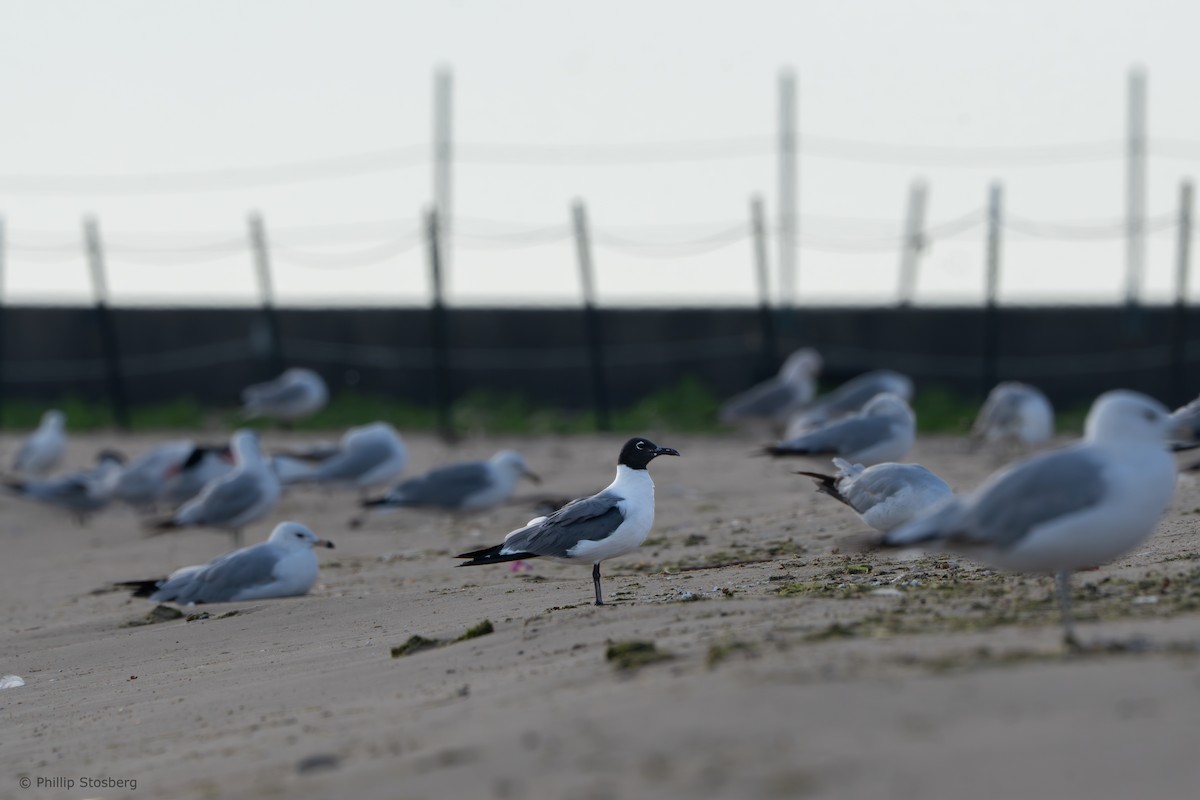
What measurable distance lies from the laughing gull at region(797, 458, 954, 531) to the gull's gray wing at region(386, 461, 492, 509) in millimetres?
3884

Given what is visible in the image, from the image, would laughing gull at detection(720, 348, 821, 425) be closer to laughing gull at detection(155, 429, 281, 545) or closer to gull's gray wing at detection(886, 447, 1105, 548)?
laughing gull at detection(155, 429, 281, 545)

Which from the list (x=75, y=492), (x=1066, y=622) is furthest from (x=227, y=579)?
(x=75, y=492)

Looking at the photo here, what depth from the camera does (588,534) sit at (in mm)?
7066

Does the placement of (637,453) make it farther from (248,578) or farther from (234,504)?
(234,504)

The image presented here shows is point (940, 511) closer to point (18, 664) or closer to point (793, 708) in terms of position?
point (793, 708)

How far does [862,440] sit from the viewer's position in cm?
994

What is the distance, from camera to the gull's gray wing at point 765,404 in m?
14.7

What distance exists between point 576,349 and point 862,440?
8.16 meters

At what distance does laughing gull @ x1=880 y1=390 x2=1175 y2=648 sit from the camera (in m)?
4.61

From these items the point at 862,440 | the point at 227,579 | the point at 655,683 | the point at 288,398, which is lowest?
the point at 288,398

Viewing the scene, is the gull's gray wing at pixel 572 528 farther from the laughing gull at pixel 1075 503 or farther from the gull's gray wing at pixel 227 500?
the gull's gray wing at pixel 227 500

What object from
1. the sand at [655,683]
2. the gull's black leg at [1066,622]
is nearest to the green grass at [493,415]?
the sand at [655,683]

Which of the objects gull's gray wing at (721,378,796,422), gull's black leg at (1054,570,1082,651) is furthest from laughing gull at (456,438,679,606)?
gull's gray wing at (721,378,796,422)

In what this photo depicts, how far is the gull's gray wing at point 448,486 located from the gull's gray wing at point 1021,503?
649cm
